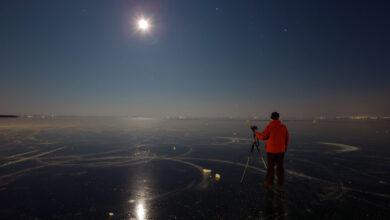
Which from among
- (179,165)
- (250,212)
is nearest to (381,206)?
(250,212)

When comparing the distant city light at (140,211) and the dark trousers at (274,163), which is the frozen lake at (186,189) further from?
the dark trousers at (274,163)

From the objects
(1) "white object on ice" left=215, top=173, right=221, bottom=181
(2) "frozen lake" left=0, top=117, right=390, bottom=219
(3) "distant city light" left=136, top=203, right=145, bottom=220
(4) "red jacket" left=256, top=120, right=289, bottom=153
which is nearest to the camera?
(3) "distant city light" left=136, top=203, right=145, bottom=220

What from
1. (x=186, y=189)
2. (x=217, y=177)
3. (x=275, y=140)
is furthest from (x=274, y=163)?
(x=186, y=189)

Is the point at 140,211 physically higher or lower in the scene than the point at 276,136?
lower

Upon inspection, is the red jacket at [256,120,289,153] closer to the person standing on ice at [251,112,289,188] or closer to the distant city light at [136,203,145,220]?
the person standing on ice at [251,112,289,188]

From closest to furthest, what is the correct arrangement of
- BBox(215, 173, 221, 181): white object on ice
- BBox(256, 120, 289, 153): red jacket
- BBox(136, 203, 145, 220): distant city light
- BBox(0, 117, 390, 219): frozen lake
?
1. BBox(136, 203, 145, 220): distant city light
2. BBox(0, 117, 390, 219): frozen lake
3. BBox(256, 120, 289, 153): red jacket
4. BBox(215, 173, 221, 181): white object on ice

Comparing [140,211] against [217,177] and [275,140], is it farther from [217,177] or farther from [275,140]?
[275,140]

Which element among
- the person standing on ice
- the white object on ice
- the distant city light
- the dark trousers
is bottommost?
the distant city light

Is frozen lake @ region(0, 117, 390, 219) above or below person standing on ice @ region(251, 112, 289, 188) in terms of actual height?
below

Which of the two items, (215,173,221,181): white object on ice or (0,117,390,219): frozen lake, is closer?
(0,117,390,219): frozen lake

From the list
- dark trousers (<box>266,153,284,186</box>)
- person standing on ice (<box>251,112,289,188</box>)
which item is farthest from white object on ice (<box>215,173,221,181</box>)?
person standing on ice (<box>251,112,289,188</box>)

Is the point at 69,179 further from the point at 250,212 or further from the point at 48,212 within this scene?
the point at 250,212
